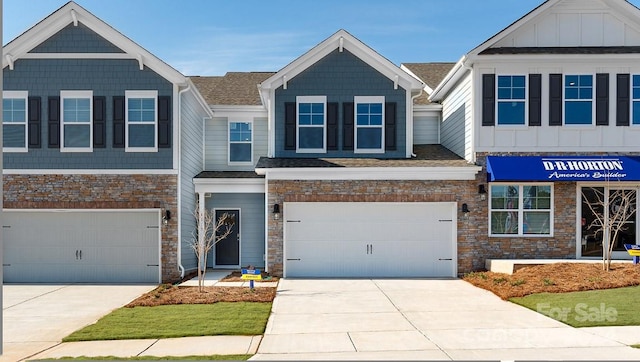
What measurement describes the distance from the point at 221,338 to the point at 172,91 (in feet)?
30.8

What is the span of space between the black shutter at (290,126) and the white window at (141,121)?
4.12m

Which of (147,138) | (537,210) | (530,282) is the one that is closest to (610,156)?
(537,210)

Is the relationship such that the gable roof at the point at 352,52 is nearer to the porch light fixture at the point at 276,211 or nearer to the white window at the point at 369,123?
the white window at the point at 369,123

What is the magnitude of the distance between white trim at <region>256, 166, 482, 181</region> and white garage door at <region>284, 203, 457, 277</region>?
840 mm

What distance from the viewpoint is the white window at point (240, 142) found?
19594 mm

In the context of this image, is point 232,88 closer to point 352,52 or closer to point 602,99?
point 352,52

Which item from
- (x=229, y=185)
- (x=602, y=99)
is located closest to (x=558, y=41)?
(x=602, y=99)

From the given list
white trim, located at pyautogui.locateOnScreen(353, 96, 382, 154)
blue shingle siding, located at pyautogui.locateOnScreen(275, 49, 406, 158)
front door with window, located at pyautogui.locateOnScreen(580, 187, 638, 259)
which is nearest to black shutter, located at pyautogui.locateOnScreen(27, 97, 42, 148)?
blue shingle siding, located at pyautogui.locateOnScreen(275, 49, 406, 158)

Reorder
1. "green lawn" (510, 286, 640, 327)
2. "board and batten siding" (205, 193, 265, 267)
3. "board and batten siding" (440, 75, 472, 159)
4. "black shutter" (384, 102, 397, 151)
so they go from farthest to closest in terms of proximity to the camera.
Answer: "board and batten siding" (205, 193, 265, 267)
"black shutter" (384, 102, 397, 151)
"board and batten siding" (440, 75, 472, 159)
"green lawn" (510, 286, 640, 327)

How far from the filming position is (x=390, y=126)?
707 inches

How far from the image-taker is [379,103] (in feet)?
59.2

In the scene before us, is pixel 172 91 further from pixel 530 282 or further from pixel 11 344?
pixel 530 282

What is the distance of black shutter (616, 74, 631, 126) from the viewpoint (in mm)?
16359

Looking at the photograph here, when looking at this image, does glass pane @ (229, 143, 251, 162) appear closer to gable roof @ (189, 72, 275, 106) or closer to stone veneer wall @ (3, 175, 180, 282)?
gable roof @ (189, 72, 275, 106)
